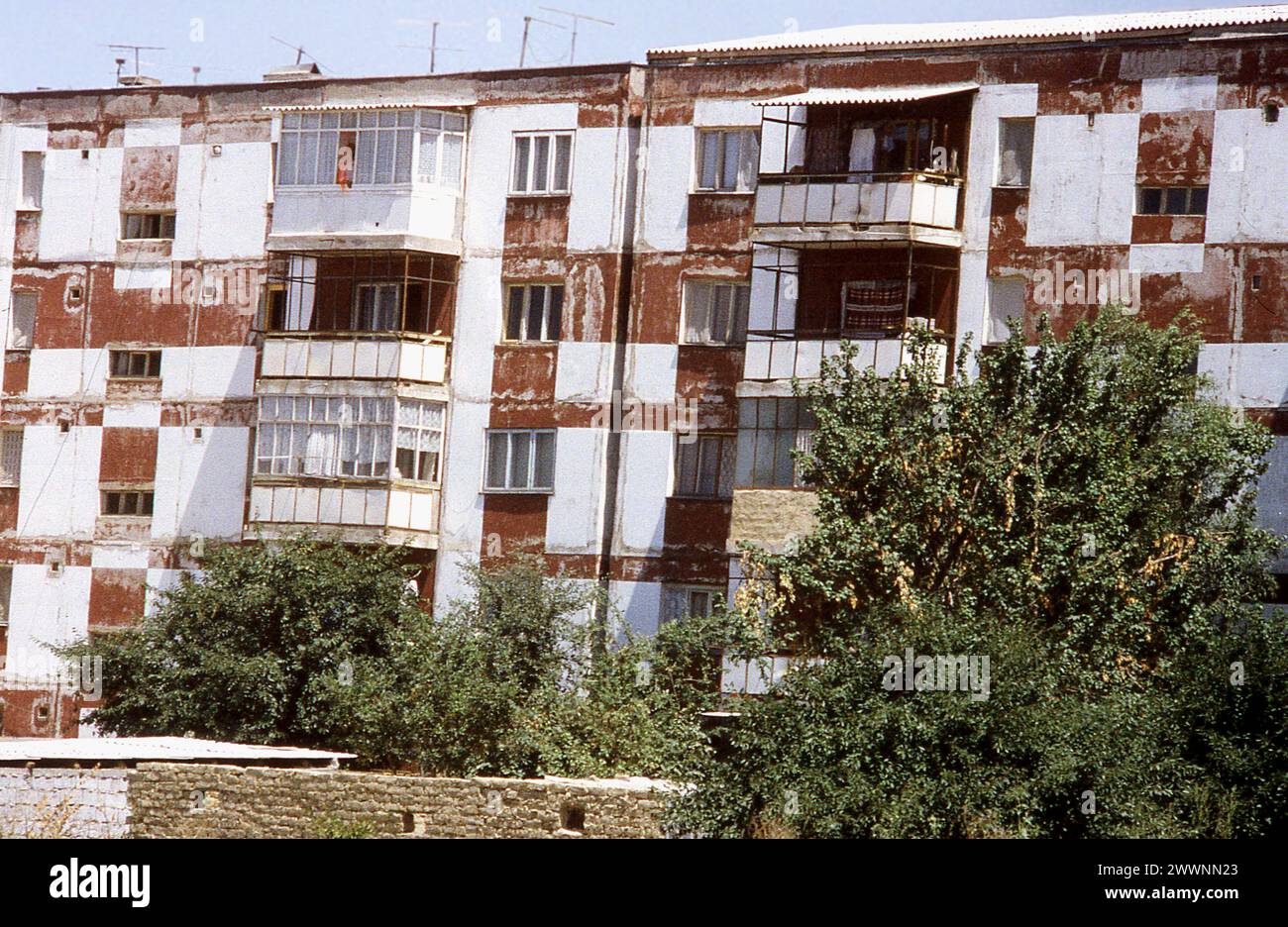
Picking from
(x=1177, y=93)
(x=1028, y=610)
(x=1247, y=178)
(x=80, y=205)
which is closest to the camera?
(x=1028, y=610)

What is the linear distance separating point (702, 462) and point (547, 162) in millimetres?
7105

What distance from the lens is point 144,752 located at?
33.4m

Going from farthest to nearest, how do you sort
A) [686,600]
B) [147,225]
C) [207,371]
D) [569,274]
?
[147,225] < [207,371] < [569,274] < [686,600]

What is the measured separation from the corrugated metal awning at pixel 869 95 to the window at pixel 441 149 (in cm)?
651

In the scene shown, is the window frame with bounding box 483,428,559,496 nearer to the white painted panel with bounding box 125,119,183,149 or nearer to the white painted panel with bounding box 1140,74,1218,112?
the white painted panel with bounding box 125,119,183,149

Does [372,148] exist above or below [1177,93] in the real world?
below

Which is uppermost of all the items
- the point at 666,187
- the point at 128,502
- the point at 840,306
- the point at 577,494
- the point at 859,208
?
the point at 666,187

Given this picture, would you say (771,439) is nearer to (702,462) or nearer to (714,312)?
(702,462)

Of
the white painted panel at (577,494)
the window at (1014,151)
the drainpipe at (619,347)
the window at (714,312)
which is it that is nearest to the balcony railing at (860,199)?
the window at (1014,151)

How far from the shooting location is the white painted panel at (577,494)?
44625 millimetres

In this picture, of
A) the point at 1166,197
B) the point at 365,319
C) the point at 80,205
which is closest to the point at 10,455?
the point at 80,205

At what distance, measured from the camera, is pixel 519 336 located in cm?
4603

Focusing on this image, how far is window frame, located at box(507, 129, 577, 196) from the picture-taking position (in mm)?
45844
